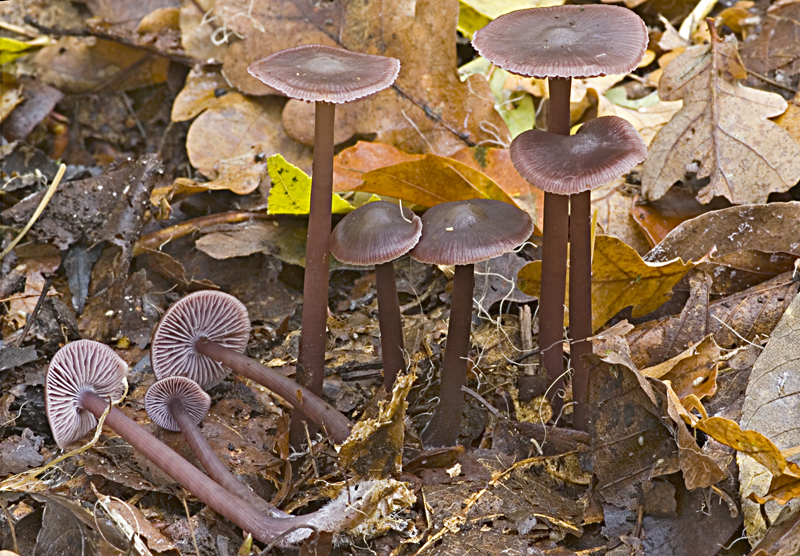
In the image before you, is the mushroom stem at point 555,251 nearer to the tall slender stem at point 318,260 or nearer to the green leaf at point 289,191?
the tall slender stem at point 318,260

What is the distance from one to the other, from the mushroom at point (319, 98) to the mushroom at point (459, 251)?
349 mm

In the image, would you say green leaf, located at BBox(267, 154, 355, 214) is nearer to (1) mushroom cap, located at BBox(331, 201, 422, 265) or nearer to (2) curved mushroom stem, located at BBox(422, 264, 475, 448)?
(1) mushroom cap, located at BBox(331, 201, 422, 265)

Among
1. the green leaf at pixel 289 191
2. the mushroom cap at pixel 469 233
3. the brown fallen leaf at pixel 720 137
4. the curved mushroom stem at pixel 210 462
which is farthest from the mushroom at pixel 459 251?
the brown fallen leaf at pixel 720 137

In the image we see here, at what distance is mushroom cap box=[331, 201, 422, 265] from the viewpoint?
7.06 ft

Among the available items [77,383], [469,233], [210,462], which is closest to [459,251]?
[469,233]

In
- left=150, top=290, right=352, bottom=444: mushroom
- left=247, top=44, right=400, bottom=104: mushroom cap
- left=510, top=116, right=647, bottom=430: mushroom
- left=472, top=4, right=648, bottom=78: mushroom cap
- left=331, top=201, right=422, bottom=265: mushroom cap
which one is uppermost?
left=472, top=4, right=648, bottom=78: mushroom cap

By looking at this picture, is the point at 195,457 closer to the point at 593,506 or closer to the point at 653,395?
the point at 593,506

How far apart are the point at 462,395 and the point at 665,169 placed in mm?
1303

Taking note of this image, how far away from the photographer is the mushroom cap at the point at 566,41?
6.28 feet

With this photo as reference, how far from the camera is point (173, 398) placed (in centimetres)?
247

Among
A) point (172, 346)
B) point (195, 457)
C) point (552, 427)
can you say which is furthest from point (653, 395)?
point (172, 346)

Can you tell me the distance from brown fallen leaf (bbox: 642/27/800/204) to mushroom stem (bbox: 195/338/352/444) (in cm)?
154

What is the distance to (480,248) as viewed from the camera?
2.09 meters

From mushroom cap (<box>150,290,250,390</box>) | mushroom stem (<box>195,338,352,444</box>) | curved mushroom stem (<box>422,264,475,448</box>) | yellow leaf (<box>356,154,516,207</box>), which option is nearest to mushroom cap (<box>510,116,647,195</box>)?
curved mushroom stem (<box>422,264,475,448</box>)
